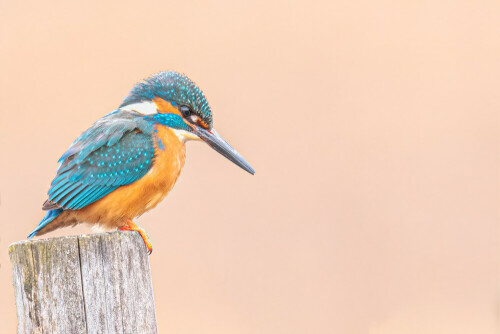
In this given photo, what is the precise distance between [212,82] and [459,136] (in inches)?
90.3

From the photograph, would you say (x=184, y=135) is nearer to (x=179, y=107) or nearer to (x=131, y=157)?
(x=179, y=107)

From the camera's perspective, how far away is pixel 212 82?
7.28 m

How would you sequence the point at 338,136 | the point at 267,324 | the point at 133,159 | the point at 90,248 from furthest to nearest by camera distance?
the point at 338,136, the point at 267,324, the point at 133,159, the point at 90,248

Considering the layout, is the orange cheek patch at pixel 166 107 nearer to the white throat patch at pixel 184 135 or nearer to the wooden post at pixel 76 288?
the white throat patch at pixel 184 135

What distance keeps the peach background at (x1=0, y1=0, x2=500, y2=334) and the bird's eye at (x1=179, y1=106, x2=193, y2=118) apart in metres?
1.99

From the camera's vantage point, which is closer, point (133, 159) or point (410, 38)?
point (133, 159)

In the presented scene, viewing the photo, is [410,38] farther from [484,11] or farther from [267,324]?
[267,324]

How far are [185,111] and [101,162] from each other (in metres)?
0.54

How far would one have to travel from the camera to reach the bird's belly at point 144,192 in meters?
3.43

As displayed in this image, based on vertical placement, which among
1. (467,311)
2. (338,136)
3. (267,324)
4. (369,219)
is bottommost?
(267,324)

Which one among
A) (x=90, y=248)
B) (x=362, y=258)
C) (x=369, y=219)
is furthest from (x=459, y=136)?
(x=90, y=248)

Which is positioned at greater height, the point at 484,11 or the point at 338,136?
the point at 484,11

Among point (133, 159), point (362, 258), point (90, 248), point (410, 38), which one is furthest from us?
point (410, 38)

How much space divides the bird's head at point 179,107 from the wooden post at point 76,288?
1384 mm
